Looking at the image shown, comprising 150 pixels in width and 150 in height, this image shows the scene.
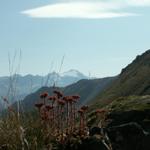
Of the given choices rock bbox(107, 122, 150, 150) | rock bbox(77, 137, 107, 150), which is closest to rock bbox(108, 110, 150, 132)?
rock bbox(107, 122, 150, 150)

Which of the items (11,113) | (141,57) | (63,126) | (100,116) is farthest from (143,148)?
(141,57)

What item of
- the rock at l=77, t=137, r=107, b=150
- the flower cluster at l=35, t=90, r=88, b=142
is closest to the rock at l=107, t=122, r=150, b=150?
the rock at l=77, t=137, r=107, b=150

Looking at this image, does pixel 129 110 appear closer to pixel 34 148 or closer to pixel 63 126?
pixel 63 126

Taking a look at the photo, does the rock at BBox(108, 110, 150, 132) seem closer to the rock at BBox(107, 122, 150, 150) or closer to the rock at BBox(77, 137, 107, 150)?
the rock at BBox(107, 122, 150, 150)

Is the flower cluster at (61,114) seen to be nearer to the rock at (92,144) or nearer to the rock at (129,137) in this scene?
the rock at (92,144)

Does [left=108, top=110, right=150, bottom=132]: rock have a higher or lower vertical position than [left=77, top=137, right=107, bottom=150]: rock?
higher

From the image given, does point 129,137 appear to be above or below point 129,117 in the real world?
below

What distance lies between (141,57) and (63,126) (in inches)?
6046

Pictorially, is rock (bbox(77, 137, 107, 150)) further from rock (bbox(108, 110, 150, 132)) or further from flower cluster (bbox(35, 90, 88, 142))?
rock (bbox(108, 110, 150, 132))

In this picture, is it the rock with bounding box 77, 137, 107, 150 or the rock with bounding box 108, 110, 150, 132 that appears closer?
the rock with bounding box 77, 137, 107, 150

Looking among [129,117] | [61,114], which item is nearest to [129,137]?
[129,117]

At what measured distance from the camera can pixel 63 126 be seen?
338 inches

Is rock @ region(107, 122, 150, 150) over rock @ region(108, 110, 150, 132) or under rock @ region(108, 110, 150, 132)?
under

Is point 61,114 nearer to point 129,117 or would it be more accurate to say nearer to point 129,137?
point 129,117
